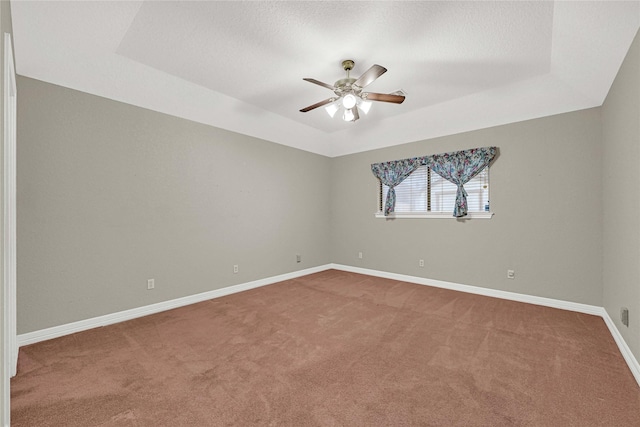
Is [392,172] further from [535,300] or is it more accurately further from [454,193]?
[535,300]

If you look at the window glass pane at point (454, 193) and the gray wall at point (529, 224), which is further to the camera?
the window glass pane at point (454, 193)

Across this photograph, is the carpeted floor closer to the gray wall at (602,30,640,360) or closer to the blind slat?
the gray wall at (602,30,640,360)

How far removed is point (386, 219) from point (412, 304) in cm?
184

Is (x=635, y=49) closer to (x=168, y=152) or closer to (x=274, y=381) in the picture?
(x=274, y=381)

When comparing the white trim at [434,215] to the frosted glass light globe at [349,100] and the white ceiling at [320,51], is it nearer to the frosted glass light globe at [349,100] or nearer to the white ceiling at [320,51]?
the white ceiling at [320,51]

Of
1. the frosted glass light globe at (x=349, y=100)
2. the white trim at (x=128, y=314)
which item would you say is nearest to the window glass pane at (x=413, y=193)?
the frosted glass light globe at (x=349, y=100)

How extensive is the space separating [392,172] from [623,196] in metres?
2.91

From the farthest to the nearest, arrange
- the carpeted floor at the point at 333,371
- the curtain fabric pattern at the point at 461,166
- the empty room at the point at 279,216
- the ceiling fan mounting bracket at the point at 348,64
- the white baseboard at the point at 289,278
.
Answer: the curtain fabric pattern at the point at 461,166 < the ceiling fan mounting bracket at the point at 348,64 < the white baseboard at the point at 289,278 < the empty room at the point at 279,216 < the carpeted floor at the point at 333,371

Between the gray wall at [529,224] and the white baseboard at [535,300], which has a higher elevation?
the gray wall at [529,224]

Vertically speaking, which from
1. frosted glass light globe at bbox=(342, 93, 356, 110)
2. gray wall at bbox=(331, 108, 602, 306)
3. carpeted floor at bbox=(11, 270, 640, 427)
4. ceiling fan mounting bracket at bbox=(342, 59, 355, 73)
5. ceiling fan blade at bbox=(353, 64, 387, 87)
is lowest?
carpeted floor at bbox=(11, 270, 640, 427)

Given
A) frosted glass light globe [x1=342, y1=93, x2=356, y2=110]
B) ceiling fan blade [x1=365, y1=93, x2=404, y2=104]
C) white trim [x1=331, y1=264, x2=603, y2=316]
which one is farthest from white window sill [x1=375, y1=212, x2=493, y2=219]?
frosted glass light globe [x1=342, y1=93, x2=356, y2=110]

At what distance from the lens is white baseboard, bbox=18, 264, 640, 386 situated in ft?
8.11

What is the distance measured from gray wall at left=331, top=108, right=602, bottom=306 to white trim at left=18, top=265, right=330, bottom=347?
266cm

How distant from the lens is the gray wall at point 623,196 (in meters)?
2.04
